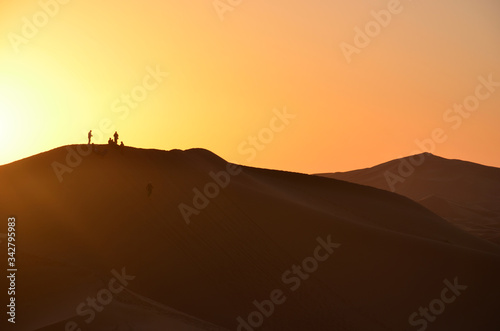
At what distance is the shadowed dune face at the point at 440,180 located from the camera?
4503 inches

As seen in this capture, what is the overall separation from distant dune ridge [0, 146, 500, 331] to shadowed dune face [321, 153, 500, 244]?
6971 cm

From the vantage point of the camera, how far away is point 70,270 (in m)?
19.8

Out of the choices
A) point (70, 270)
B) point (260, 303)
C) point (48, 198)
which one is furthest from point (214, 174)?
point (70, 270)

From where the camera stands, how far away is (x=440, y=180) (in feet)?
415

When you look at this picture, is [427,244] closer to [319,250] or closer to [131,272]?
[319,250]

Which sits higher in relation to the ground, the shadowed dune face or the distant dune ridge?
the shadowed dune face

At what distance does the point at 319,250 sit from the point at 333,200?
9.99m

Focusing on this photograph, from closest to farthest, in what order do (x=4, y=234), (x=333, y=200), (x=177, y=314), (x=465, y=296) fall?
(x=177, y=314) → (x=4, y=234) → (x=465, y=296) → (x=333, y=200)

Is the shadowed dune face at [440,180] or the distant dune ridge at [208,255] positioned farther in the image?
the shadowed dune face at [440,180]

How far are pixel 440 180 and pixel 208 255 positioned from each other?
10690 centimetres

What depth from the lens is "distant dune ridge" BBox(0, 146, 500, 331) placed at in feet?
63.2

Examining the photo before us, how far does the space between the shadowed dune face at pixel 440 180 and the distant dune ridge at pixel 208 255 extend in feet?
229

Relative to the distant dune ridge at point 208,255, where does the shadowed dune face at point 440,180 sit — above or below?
above

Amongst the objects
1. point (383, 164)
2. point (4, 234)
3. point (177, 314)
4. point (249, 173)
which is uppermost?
point (383, 164)
